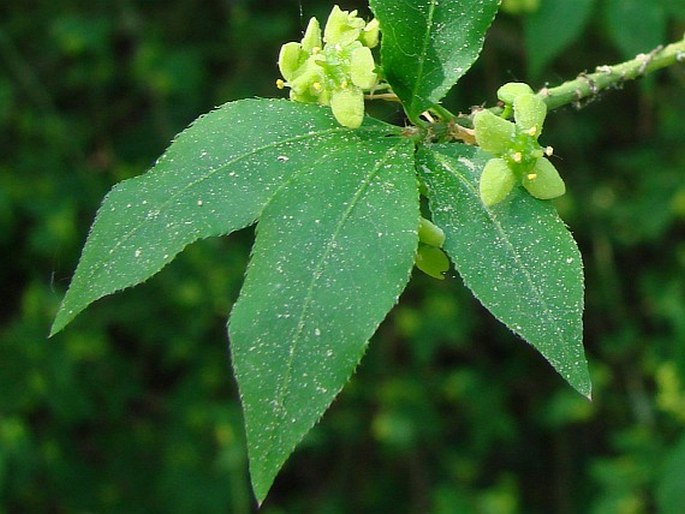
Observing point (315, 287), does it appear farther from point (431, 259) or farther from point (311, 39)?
point (311, 39)

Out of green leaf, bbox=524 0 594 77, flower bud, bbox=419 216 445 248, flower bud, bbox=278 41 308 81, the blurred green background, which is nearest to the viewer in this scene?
flower bud, bbox=419 216 445 248

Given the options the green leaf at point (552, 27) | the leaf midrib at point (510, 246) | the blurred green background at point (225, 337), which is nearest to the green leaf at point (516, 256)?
the leaf midrib at point (510, 246)

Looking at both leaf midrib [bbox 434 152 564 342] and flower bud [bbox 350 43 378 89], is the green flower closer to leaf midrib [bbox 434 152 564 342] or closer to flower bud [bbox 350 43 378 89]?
leaf midrib [bbox 434 152 564 342]

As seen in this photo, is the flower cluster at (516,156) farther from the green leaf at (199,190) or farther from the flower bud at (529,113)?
the green leaf at (199,190)

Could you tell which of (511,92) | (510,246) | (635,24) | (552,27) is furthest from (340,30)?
(635,24)

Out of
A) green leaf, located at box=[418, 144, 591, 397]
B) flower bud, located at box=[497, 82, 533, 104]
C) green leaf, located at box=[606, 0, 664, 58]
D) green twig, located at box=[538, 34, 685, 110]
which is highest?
flower bud, located at box=[497, 82, 533, 104]

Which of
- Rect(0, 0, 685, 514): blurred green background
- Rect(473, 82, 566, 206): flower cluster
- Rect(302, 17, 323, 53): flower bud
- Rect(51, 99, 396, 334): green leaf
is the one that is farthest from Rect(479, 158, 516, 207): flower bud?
Rect(0, 0, 685, 514): blurred green background

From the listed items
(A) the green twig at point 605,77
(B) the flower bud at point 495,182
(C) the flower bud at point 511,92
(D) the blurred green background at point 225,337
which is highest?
(C) the flower bud at point 511,92
